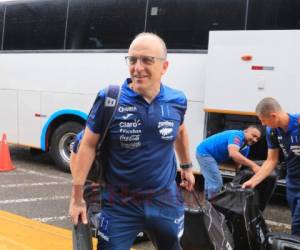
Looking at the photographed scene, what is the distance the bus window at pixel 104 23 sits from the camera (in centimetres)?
757

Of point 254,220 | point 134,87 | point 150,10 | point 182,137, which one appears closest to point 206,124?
point 150,10

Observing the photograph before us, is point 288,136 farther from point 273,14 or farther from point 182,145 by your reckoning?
point 273,14

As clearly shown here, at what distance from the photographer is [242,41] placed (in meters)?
6.16

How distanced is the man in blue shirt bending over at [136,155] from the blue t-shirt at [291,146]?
1.62m

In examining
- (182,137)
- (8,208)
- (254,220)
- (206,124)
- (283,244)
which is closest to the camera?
(182,137)

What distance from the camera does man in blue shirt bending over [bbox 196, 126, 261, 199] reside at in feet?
17.1

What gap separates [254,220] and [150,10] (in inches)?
170

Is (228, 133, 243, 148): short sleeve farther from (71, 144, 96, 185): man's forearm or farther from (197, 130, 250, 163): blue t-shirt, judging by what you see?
(71, 144, 96, 185): man's forearm

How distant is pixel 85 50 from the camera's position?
814 cm

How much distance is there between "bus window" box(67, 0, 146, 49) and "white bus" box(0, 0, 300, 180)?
0.05 ft

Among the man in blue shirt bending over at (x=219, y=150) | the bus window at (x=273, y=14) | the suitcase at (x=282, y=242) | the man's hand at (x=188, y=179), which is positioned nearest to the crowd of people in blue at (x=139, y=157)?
the man's hand at (x=188, y=179)

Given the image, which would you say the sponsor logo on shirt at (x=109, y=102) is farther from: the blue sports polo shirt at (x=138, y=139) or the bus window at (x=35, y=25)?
the bus window at (x=35, y=25)

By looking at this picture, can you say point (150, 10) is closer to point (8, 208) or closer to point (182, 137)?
point (8, 208)

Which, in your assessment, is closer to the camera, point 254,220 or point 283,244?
point 283,244
